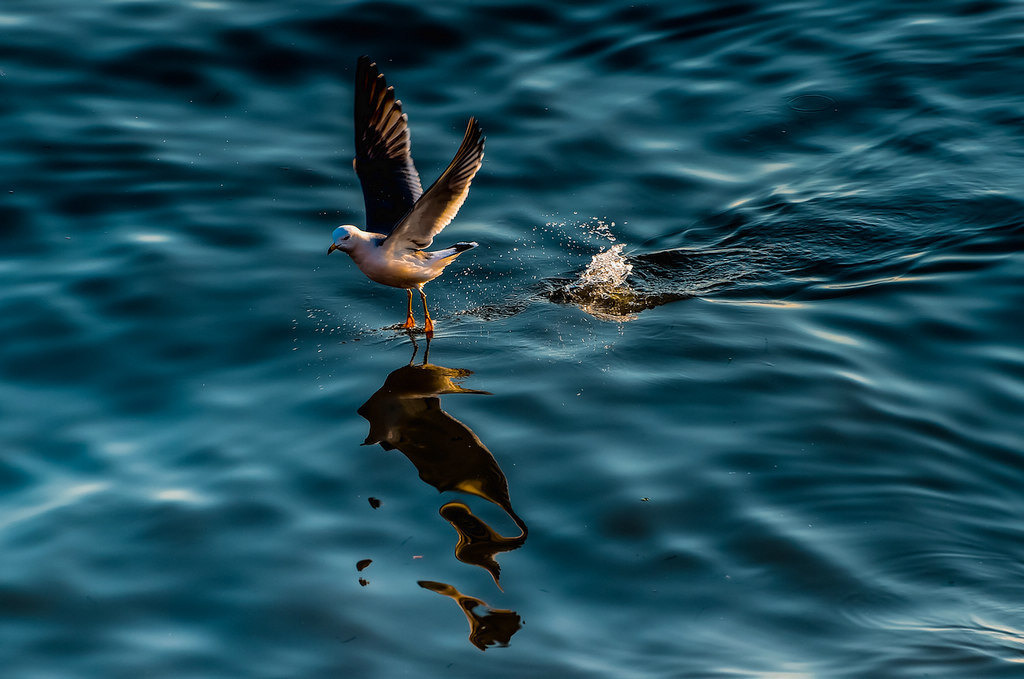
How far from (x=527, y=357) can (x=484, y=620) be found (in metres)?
2.38

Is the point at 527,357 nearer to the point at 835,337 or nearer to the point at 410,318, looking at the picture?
the point at 410,318

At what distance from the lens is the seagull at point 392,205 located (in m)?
6.66

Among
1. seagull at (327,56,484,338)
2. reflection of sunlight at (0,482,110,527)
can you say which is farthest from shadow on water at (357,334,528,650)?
reflection of sunlight at (0,482,110,527)

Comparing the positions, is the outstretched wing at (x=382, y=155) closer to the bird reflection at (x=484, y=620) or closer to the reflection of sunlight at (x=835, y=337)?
the reflection of sunlight at (x=835, y=337)

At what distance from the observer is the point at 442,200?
21.6 feet

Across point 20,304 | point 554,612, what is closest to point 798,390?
point 554,612

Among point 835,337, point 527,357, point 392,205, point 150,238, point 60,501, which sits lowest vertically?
point 60,501

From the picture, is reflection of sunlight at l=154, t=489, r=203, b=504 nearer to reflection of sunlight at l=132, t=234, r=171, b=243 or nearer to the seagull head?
the seagull head

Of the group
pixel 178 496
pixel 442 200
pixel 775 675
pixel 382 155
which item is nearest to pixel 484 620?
pixel 775 675

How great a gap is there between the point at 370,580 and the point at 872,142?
6.38m

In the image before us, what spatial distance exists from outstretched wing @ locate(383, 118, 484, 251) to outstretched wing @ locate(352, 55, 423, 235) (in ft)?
1.28

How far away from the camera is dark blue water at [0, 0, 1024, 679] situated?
4.83 m

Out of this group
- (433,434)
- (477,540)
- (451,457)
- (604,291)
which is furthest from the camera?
(604,291)

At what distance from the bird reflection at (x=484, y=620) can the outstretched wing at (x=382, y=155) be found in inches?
119
